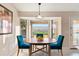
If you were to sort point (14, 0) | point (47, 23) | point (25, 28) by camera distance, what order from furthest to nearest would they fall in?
point (47, 23) → point (25, 28) → point (14, 0)

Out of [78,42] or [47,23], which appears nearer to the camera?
[78,42]

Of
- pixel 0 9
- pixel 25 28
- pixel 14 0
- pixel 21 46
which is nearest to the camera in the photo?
pixel 14 0

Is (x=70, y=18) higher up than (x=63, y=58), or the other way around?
(x=70, y=18)

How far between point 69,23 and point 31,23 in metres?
3.87

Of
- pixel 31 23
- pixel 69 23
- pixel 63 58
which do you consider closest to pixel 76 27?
pixel 69 23

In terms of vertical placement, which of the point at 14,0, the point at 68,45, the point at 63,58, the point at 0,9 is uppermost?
the point at 0,9

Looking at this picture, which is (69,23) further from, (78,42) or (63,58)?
(63,58)

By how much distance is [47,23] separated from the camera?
32.5 ft

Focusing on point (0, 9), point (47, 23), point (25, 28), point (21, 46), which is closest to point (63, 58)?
point (0, 9)

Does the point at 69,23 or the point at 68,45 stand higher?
the point at 69,23

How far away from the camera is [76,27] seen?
6922mm

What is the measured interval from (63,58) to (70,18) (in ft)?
18.5

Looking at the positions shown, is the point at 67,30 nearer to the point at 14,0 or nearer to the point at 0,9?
the point at 0,9

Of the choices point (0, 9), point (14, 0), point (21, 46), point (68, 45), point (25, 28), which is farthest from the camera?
point (25, 28)
